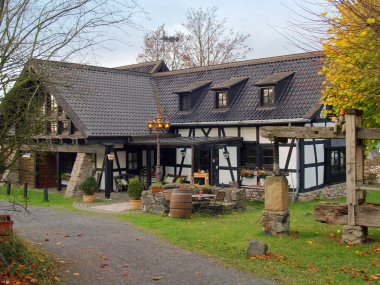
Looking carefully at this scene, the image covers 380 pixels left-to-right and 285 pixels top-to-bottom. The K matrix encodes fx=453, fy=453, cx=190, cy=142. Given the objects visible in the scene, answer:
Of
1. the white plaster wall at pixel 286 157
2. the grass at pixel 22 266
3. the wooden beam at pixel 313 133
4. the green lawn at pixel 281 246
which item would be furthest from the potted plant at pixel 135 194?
the grass at pixel 22 266

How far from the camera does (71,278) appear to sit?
766 centimetres

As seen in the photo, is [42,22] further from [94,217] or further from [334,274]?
[94,217]

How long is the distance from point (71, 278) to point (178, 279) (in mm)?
1810

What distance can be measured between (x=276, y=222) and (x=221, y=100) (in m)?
11.5

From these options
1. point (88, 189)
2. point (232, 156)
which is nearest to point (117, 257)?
point (88, 189)

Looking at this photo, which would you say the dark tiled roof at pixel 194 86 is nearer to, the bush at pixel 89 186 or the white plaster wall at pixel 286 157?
the white plaster wall at pixel 286 157

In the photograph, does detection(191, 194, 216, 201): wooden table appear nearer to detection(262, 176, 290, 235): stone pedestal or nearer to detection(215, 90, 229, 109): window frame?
detection(262, 176, 290, 235): stone pedestal

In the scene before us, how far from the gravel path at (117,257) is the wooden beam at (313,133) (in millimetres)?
3584

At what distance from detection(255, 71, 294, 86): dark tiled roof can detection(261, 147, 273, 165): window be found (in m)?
2.96

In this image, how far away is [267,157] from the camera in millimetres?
19188

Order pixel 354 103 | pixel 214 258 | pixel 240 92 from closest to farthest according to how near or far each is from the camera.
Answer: pixel 214 258 < pixel 354 103 < pixel 240 92

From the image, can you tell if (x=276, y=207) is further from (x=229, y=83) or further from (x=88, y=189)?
(x=229, y=83)

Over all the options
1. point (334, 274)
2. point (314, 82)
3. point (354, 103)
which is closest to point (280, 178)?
point (354, 103)

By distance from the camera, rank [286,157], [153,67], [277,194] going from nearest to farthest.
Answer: [277,194] → [286,157] → [153,67]
